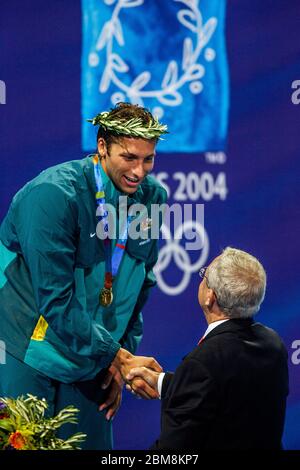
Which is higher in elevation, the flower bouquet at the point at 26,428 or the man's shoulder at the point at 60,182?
the man's shoulder at the point at 60,182

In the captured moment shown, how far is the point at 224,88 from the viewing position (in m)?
4.41

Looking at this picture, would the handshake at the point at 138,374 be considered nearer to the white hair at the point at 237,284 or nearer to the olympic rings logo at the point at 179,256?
the white hair at the point at 237,284

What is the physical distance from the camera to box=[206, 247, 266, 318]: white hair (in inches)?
113

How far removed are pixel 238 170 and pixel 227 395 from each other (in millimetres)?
1800

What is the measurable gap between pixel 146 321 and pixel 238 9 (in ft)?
4.59

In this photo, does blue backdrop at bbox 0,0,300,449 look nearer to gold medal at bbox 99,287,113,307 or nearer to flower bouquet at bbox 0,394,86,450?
gold medal at bbox 99,287,113,307

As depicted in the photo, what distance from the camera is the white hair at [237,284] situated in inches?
113

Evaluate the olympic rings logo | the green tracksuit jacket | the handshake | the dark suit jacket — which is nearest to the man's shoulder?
the green tracksuit jacket

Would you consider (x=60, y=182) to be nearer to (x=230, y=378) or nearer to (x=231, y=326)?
(x=231, y=326)

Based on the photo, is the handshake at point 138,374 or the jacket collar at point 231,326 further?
the handshake at point 138,374

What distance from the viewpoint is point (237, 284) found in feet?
9.45

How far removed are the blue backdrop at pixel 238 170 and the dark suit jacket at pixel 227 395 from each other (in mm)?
1538

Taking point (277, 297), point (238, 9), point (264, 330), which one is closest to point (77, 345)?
point (264, 330)

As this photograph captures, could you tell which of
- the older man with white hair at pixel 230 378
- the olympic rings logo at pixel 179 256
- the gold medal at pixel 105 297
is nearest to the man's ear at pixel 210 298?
the older man with white hair at pixel 230 378
